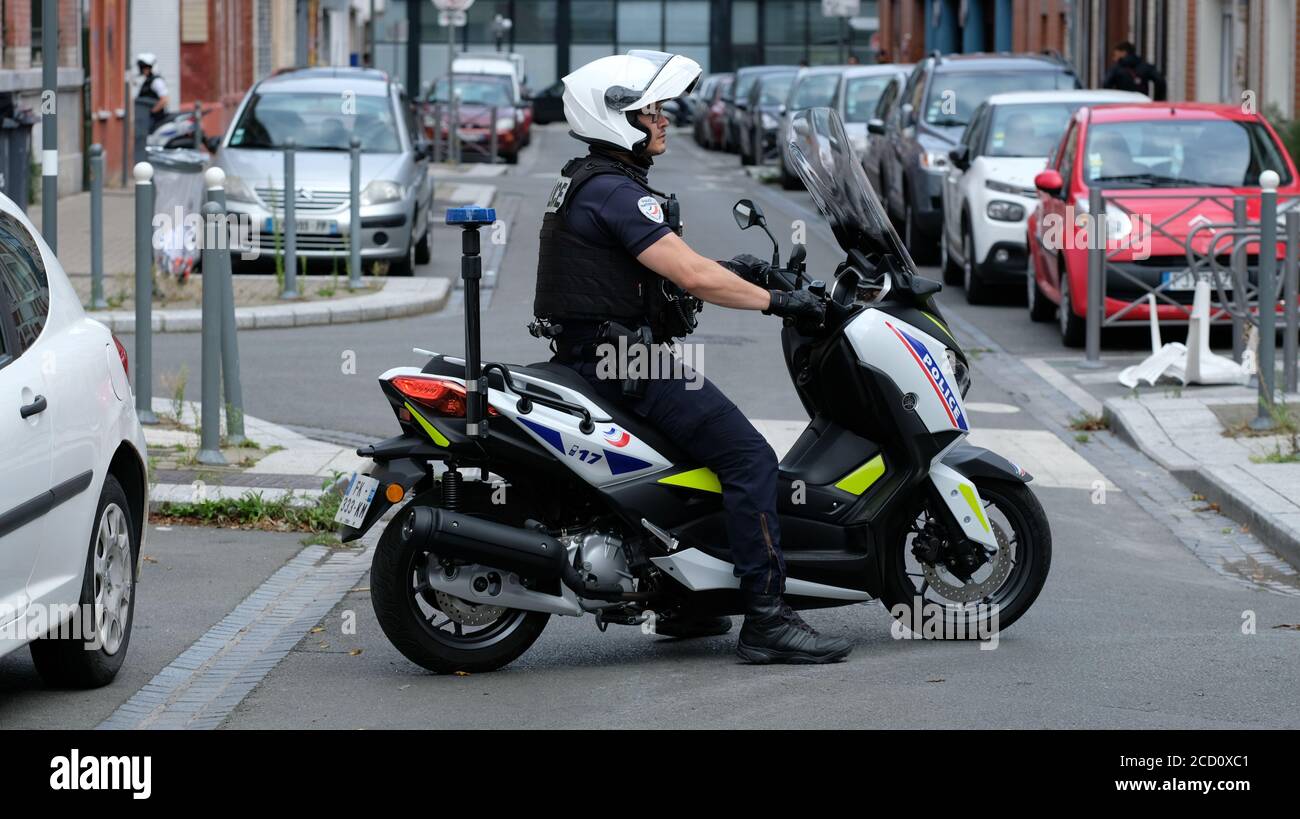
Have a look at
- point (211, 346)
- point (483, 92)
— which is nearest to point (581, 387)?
point (211, 346)

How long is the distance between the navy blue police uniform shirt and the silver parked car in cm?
1208

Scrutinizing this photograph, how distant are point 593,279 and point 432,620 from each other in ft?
3.68

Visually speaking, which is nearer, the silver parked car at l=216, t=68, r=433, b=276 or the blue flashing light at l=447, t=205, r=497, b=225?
the blue flashing light at l=447, t=205, r=497, b=225

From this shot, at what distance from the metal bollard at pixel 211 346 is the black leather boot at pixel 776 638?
4.13 meters

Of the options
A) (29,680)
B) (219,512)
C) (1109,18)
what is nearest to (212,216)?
(219,512)

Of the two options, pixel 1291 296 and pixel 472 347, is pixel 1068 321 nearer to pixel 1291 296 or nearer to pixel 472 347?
pixel 1291 296

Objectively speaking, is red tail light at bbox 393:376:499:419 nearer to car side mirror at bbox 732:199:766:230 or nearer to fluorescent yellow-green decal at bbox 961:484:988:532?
car side mirror at bbox 732:199:766:230

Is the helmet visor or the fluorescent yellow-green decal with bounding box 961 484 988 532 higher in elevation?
the helmet visor

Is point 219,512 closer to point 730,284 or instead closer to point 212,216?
point 212,216

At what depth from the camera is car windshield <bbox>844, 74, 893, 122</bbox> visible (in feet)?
95.8

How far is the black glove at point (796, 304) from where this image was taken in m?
6.23

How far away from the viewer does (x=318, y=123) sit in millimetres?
19875

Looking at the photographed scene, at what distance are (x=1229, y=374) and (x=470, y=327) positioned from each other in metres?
7.78

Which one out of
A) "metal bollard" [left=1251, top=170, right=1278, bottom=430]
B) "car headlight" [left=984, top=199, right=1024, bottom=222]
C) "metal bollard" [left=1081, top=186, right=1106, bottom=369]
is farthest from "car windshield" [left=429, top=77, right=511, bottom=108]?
"metal bollard" [left=1251, top=170, right=1278, bottom=430]
